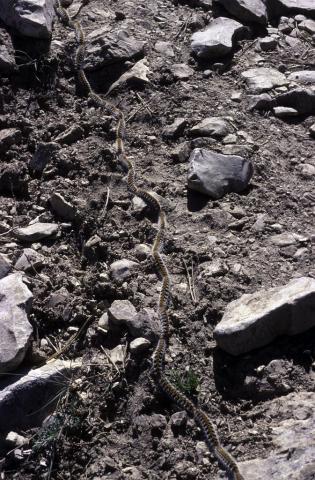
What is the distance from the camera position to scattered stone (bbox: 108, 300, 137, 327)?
562cm

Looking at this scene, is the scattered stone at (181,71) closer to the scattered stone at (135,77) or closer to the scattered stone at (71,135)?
the scattered stone at (135,77)

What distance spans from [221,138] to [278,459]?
3.48 metres

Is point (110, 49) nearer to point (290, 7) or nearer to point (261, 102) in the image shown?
point (261, 102)

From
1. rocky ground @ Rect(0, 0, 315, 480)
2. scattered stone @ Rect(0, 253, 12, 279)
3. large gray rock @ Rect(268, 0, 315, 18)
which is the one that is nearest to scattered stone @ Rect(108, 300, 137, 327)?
rocky ground @ Rect(0, 0, 315, 480)

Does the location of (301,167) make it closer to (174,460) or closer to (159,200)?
(159,200)

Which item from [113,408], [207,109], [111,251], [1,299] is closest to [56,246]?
[111,251]

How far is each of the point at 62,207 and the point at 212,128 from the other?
1697 mm

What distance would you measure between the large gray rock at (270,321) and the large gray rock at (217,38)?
374 centimetres

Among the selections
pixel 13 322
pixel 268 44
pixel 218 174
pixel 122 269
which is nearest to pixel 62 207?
pixel 122 269

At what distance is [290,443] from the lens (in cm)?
470

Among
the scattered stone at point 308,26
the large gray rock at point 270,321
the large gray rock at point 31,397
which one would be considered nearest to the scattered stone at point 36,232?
the large gray rock at point 31,397

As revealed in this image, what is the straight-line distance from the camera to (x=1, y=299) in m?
5.57

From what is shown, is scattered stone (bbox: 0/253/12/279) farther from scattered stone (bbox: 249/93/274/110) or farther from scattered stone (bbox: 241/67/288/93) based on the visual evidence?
scattered stone (bbox: 241/67/288/93)

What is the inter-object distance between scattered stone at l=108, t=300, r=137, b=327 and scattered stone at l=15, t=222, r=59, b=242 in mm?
1093
